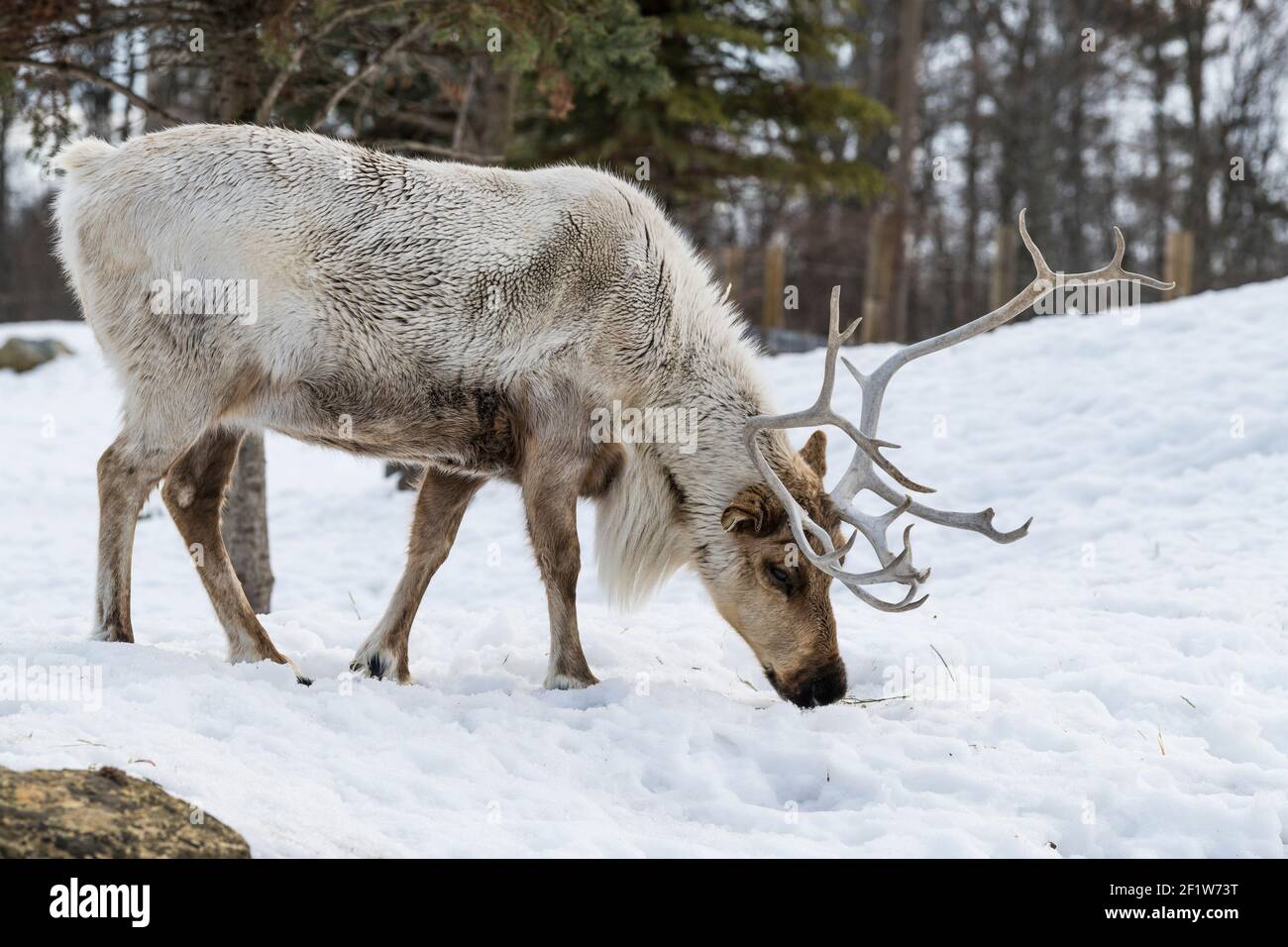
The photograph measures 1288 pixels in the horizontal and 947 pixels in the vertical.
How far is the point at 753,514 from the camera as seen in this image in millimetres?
4934

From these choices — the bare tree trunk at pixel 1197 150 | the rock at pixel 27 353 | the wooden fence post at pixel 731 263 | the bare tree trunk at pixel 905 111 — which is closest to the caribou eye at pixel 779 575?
the wooden fence post at pixel 731 263

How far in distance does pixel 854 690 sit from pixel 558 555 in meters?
1.33

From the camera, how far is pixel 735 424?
511cm

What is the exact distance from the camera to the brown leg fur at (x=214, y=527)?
16.5ft

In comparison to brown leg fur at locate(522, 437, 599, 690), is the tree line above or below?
above

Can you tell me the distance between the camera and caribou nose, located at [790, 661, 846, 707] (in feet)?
15.9

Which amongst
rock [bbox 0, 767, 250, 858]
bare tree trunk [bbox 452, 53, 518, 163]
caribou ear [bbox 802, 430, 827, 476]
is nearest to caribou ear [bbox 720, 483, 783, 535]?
caribou ear [bbox 802, 430, 827, 476]

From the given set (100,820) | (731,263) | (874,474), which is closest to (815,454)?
(874,474)

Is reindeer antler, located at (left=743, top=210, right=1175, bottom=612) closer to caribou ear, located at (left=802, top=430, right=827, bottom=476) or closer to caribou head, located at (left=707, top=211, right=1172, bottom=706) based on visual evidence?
caribou head, located at (left=707, top=211, right=1172, bottom=706)

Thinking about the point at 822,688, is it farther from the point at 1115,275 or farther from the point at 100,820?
the point at 100,820
